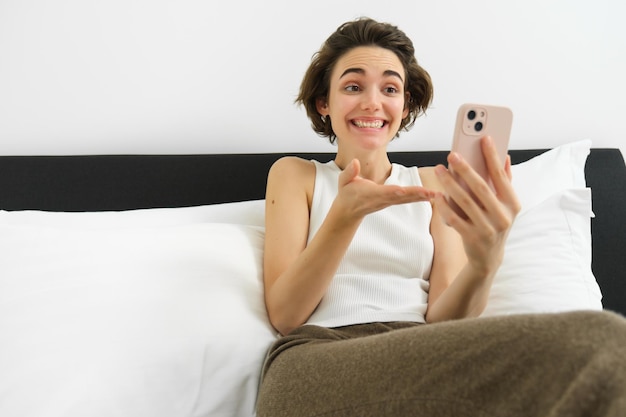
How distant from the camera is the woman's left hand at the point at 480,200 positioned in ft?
2.95

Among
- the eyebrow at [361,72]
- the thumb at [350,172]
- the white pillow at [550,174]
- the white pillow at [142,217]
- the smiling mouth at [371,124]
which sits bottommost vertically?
the white pillow at [142,217]

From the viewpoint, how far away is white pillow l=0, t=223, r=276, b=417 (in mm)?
985

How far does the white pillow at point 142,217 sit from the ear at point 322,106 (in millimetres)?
285

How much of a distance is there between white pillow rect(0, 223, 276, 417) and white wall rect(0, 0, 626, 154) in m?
0.59

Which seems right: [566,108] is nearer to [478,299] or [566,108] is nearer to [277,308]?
[478,299]

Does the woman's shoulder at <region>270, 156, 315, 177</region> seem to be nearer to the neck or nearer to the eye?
the neck

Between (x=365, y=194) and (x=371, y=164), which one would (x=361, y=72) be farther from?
(x=365, y=194)

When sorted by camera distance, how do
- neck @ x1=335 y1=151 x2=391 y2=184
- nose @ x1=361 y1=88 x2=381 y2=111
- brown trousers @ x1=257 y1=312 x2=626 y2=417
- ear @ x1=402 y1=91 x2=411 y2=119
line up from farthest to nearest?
ear @ x1=402 y1=91 x2=411 y2=119, neck @ x1=335 y1=151 x2=391 y2=184, nose @ x1=361 y1=88 x2=381 y2=111, brown trousers @ x1=257 y1=312 x2=626 y2=417

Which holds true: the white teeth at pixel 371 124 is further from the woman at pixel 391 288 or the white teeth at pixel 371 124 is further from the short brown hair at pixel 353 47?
the short brown hair at pixel 353 47

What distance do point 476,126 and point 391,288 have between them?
417mm

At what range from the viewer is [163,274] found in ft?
3.82

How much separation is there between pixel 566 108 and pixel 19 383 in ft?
5.49

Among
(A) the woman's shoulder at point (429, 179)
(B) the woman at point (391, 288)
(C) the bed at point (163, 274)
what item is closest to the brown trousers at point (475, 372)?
(B) the woman at point (391, 288)

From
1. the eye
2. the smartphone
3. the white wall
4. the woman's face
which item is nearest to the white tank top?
the woman's face
